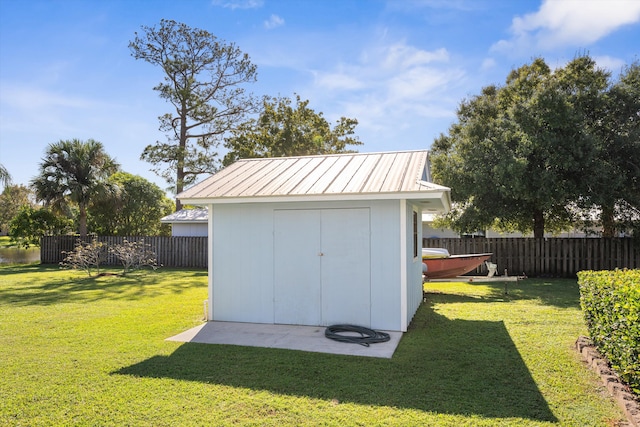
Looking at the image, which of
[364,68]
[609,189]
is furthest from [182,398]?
[609,189]

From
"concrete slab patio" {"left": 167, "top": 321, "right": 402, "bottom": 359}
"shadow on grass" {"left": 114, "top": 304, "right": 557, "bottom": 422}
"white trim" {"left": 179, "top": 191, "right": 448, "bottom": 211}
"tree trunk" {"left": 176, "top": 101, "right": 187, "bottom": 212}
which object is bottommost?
"concrete slab patio" {"left": 167, "top": 321, "right": 402, "bottom": 359}

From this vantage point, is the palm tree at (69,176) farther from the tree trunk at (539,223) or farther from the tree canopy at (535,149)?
the tree trunk at (539,223)

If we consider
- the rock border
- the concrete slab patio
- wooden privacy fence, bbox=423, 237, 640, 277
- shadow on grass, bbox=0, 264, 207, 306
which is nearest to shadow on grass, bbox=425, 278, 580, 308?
wooden privacy fence, bbox=423, 237, 640, 277

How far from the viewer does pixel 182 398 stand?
4148 millimetres

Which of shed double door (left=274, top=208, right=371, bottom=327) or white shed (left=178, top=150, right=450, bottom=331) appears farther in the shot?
shed double door (left=274, top=208, right=371, bottom=327)

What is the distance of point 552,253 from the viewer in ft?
48.1

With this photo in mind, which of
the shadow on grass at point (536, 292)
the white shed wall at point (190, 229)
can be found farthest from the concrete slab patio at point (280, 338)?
the white shed wall at point (190, 229)

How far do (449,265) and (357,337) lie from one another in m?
5.78

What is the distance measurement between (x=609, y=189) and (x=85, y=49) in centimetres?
1607

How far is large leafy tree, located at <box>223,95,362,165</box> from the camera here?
24.9 metres

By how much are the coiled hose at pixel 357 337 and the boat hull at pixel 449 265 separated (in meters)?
5.16

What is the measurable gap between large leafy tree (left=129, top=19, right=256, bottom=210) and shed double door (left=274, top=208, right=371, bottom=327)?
63.9ft

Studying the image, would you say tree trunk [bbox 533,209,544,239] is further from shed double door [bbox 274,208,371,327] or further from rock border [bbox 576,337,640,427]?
shed double door [bbox 274,208,371,327]

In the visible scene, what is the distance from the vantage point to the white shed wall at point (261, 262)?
22.0 feet
